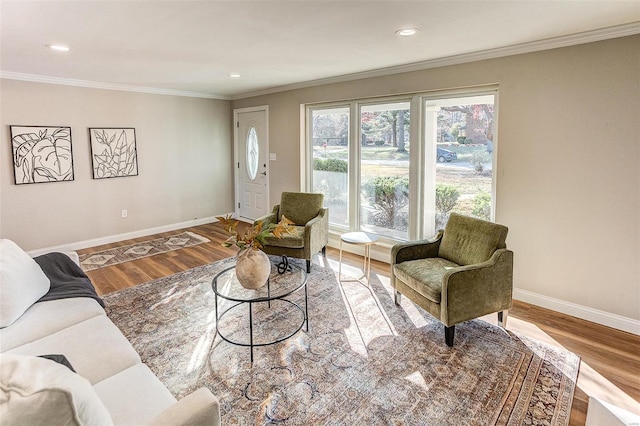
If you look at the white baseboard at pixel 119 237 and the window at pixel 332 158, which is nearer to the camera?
the white baseboard at pixel 119 237

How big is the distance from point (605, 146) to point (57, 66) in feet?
17.8

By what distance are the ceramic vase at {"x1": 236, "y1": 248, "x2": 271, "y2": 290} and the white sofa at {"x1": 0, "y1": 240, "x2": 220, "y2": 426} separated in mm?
832

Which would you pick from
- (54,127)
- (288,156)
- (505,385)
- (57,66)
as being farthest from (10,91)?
(505,385)

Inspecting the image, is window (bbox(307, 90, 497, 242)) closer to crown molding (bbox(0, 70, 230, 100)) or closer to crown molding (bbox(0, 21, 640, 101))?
crown molding (bbox(0, 21, 640, 101))

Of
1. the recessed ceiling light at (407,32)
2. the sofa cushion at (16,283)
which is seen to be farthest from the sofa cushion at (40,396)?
the recessed ceiling light at (407,32)

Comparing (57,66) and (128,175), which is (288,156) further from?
(57,66)

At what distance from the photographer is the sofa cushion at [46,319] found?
1.89 m

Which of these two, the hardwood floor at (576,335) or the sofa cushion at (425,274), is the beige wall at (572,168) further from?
the sofa cushion at (425,274)

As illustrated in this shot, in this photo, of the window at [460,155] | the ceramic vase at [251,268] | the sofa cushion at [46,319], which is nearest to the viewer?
the sofa cushion at [46,319]

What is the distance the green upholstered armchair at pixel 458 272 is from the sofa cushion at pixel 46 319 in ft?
7.40

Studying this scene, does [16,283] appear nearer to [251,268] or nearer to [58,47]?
[251,268]

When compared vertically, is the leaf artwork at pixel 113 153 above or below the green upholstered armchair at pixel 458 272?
above

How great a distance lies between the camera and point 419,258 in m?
3.24

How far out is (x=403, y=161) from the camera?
4309 millimetres
